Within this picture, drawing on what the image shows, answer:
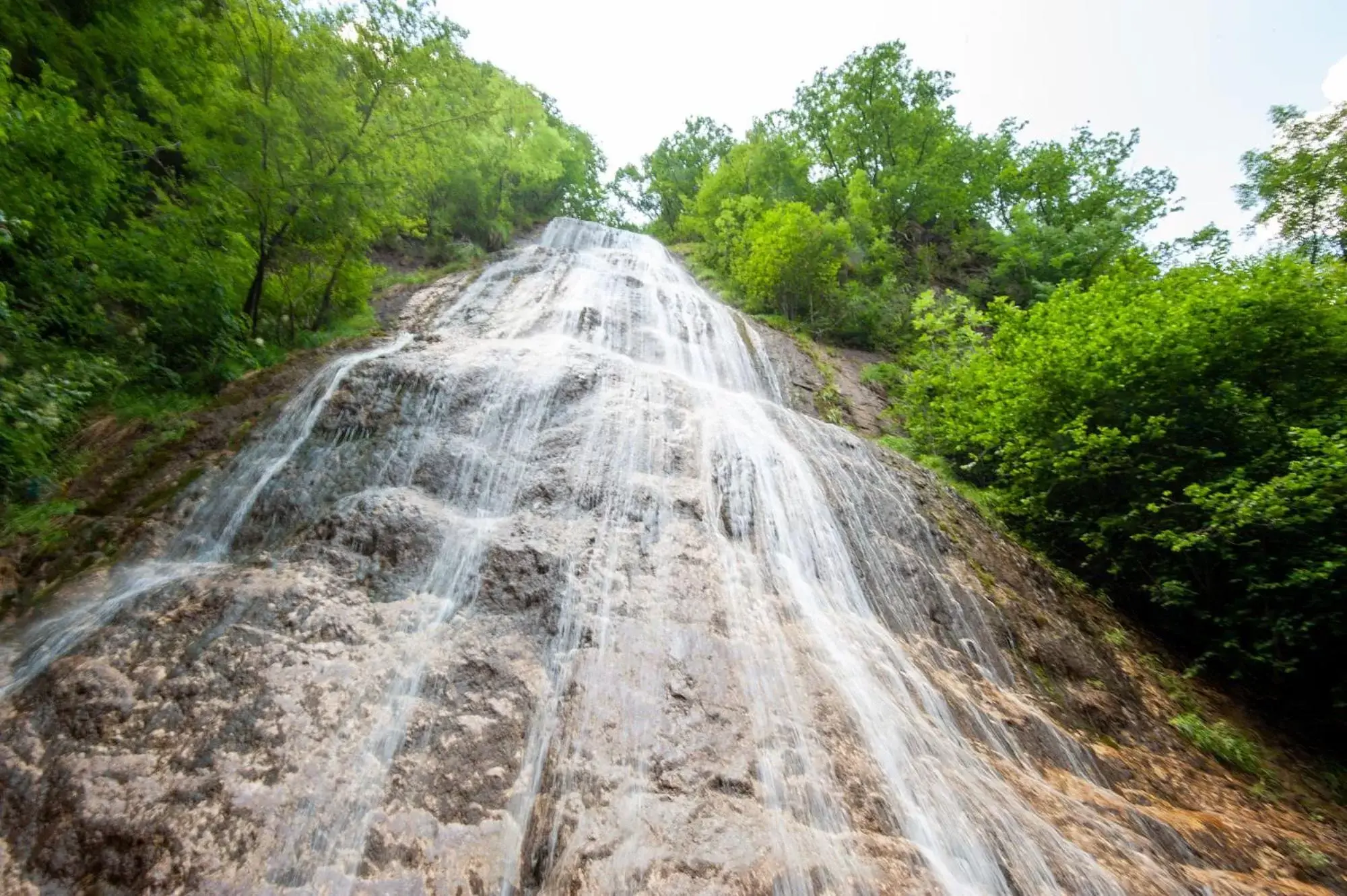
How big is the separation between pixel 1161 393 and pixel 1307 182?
44.3ft

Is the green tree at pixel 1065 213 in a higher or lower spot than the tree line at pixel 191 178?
higher

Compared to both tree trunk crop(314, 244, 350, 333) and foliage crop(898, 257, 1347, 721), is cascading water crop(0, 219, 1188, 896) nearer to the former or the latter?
foliage crop(898, 257, 1347, 721)

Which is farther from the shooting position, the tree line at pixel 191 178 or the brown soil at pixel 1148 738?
the tree line at pixel 191 178

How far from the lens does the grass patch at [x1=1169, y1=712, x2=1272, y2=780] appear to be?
4.63 m

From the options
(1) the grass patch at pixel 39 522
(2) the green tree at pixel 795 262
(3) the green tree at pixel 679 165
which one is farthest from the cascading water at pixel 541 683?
(3) the green tree at pixel 679 165

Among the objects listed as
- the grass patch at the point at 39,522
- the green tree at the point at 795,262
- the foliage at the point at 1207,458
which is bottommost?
the grass patch at the point at 39,522

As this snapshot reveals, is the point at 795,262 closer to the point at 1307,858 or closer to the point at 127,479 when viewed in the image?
the point at 1307,858

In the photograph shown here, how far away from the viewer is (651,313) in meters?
11.4

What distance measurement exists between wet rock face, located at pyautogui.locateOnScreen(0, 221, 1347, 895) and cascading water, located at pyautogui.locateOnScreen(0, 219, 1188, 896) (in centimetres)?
2

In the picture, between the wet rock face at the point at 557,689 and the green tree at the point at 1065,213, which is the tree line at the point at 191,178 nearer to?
the wet rock face at the point at 557,689

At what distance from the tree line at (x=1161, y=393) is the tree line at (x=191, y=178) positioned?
9602 millimetres

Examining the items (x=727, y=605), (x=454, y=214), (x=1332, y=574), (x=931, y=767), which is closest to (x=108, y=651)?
(x=727, y=605)

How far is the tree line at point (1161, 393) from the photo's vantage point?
5.36 m

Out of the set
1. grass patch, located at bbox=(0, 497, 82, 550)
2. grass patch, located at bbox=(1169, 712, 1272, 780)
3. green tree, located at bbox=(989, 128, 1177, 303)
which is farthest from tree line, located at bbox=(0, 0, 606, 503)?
green tree, located at bbox=(989, 128, 1177, 303)
